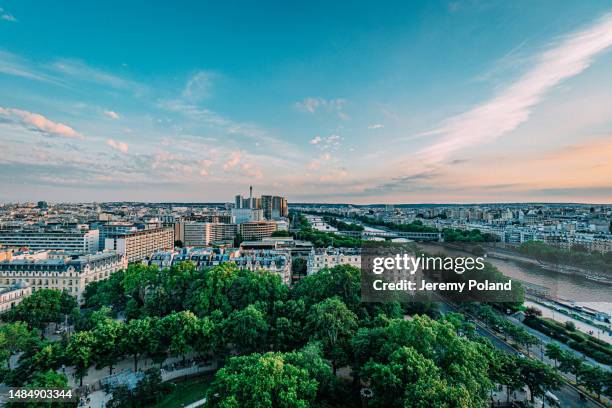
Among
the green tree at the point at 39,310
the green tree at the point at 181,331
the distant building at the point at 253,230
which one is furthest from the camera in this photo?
the distant building at the point at 253,230

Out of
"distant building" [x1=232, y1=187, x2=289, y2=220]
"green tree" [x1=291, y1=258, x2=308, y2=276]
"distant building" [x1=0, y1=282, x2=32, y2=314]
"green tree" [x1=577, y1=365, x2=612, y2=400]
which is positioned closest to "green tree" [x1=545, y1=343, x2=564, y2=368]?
"green tree" [x1=577, y1=365, x2=612, y2=400]

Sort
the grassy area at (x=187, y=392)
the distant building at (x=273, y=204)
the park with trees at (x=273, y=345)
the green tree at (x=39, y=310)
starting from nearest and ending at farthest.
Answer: the park with trees at (x=273, y=345), the grassy area at (x=187, y=392), the green tree at (x=39, y=310), the distant building at (x=273, y=204)

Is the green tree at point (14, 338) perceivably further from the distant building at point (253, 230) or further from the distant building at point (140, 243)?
the distant building at point (253, 230)

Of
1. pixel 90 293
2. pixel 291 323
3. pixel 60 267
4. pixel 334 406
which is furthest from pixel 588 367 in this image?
pixel 60 267

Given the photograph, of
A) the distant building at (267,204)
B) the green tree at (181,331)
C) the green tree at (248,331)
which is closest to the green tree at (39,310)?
the green tree at (181,331)

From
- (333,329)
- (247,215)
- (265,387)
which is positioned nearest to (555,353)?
(333,329)

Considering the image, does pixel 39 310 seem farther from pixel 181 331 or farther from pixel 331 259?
pixel 331 259
